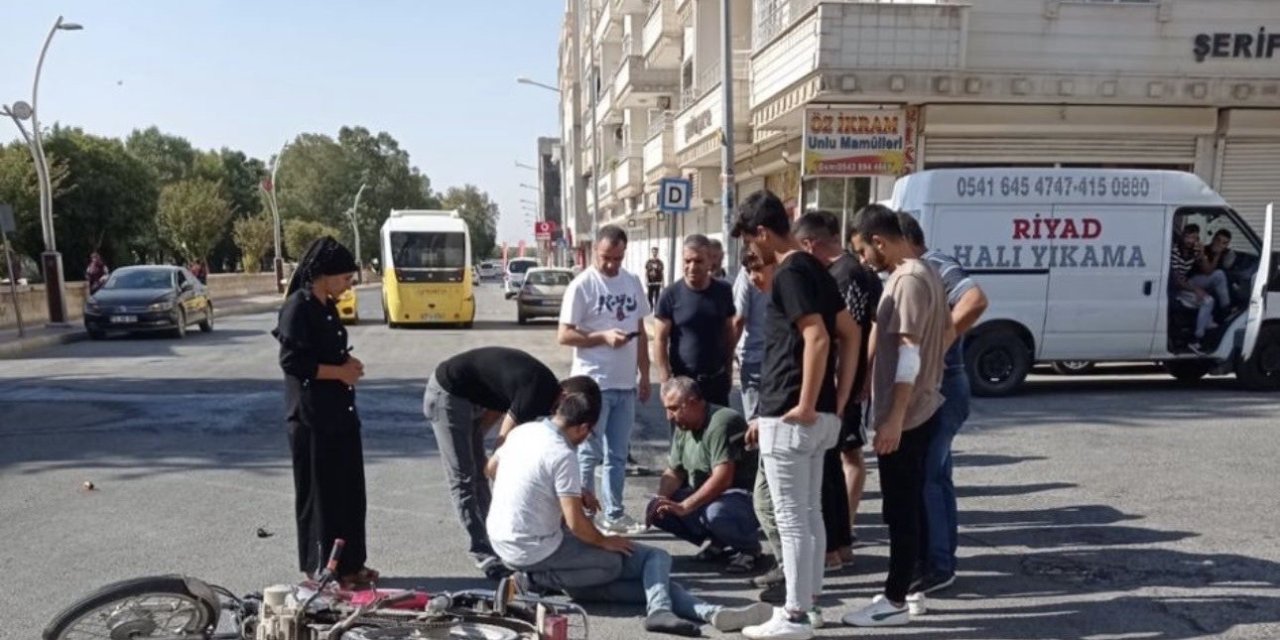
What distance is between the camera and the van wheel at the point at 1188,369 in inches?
456

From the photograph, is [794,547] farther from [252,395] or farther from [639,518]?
[252,395]

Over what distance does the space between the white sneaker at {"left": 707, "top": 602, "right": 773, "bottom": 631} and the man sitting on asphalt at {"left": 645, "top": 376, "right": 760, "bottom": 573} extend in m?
0.86

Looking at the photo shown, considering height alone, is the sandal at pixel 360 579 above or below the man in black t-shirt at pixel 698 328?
below

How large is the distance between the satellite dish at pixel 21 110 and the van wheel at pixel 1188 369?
2318 centimetres

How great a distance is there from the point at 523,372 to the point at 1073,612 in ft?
9.65

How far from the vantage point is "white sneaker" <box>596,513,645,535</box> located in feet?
19.8

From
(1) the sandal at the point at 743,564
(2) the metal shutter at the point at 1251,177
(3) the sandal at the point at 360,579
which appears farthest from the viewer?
(2) the metal shutter at the point at 1251,177

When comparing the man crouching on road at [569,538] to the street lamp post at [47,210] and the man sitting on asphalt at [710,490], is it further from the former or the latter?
the street lamp post at [47,210]

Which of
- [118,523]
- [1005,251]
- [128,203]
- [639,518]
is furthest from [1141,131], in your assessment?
[128,203]

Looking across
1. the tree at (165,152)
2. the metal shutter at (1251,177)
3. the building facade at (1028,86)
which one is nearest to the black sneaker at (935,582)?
the building facade at (1028,86)

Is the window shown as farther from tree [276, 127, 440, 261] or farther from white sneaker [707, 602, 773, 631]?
tree [276, 127, 440, 261]

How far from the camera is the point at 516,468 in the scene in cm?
439

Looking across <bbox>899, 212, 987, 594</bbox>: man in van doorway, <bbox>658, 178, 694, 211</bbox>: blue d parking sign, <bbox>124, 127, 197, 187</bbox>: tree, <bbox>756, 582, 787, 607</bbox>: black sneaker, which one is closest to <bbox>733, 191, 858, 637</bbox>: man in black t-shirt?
<bbox>756, 582, 787, 607</bbox>: black sneaker

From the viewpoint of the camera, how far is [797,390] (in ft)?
13.5
